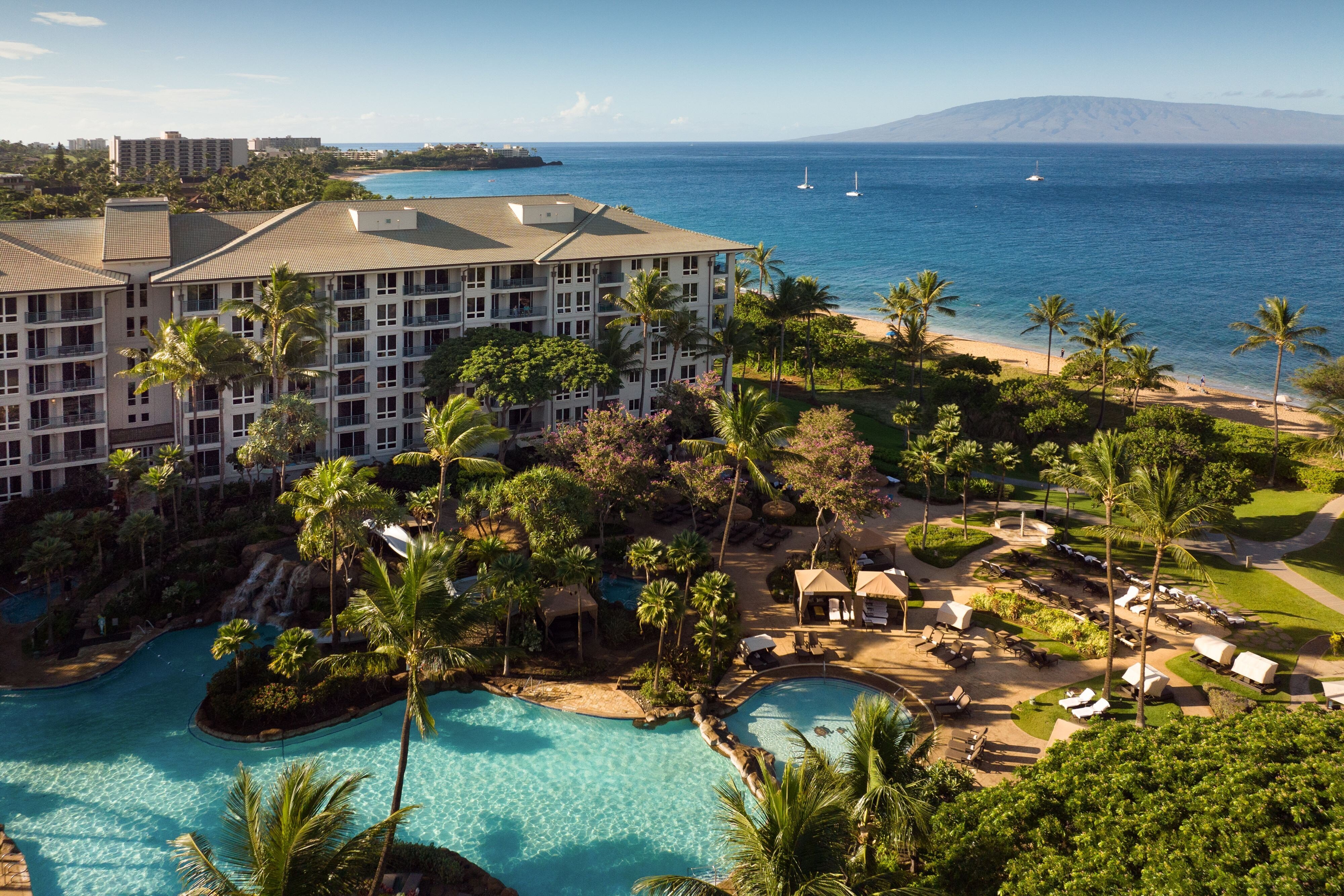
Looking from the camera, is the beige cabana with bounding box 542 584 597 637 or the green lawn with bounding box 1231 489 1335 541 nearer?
the beige cabana with bounding box 542 584 597 637

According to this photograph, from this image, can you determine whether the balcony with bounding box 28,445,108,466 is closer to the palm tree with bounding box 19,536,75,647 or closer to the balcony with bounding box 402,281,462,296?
the palm tree with bounding box 19,536,75,647

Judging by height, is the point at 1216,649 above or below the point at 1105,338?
below

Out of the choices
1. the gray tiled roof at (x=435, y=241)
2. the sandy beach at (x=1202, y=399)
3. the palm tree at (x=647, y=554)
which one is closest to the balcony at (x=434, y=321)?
the gray tiled roof at (x=435, y=241)

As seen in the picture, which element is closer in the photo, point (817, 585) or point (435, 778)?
point (435, 778)

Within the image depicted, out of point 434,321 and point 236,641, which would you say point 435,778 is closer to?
point 236,641

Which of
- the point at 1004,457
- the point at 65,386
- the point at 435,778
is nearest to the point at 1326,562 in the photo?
the point at 1004,457

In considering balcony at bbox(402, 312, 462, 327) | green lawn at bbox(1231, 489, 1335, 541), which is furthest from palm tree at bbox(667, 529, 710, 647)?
green lawn at bbox(1231, 489, 1335, 541)
